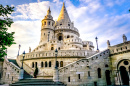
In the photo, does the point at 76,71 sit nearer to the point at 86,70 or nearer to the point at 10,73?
the point at 86,70

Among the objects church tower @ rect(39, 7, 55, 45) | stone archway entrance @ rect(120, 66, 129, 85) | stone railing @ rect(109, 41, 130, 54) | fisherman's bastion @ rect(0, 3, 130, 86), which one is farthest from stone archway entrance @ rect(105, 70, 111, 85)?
church tower @ rect(39, 7, 55, 45)

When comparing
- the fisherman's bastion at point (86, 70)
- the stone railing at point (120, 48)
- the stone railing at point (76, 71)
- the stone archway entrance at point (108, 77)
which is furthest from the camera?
Answer: the stone archway entrance at point (108, 77)

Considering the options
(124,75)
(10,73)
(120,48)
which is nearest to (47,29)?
(10,73)

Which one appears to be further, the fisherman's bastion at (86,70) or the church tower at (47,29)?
the church tower at (47,29)

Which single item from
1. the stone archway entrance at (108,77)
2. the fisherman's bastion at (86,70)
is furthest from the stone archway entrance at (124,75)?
the stone archway entrance at (108,77)

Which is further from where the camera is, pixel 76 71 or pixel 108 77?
pixel 108 77

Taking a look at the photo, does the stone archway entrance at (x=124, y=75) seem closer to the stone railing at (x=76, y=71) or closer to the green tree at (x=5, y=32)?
the stone railing at (x=76, y=71)

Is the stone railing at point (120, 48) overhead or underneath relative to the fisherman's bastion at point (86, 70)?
overhead

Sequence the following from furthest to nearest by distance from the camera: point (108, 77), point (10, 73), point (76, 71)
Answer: point (10, 73) → point (108, 77) → point (76, 71)

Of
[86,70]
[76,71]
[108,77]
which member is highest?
[86,70]

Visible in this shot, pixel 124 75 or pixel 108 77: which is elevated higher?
pixel 124 75

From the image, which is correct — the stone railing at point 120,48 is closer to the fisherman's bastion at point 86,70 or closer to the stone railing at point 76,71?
the fisherman's bastion at point 86,70

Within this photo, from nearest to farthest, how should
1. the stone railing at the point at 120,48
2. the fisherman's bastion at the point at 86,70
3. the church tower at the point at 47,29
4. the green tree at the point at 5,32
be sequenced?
the green tree at the point at 5,32, the stone railing at the point at 120,48, the fisherman's bastion at the point at 86,70, the church tower at the point at 47,29

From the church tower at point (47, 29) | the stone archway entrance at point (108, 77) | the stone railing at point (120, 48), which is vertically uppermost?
the church tower at point (47, 29)
